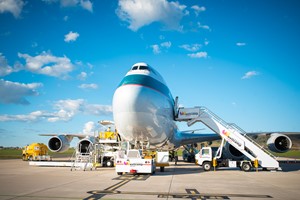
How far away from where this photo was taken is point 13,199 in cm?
666

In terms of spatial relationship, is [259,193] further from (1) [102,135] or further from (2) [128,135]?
(1) [102,135]

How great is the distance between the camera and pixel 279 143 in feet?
63.7

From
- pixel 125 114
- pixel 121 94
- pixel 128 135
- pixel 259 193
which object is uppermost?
pixel 121 94

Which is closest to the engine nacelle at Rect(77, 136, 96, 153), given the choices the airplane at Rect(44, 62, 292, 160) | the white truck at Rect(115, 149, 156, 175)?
the airplane at Rect(44, 62, 292, 160)

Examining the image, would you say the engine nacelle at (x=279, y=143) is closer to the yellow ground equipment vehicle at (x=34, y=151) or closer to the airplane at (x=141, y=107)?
the airplane at (x=141, y=107)

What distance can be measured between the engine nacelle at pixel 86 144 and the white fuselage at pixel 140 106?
6.42 meters

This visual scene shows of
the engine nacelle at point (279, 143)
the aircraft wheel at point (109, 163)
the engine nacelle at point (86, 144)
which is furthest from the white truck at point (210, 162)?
the engine nacelle at point (86, 144)

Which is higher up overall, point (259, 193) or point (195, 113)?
point (195, 113)

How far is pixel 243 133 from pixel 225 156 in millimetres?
3241

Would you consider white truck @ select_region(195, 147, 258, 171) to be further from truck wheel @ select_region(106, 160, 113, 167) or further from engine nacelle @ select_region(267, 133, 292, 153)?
truck wheel @ select_region(106, 160, 113, 167)

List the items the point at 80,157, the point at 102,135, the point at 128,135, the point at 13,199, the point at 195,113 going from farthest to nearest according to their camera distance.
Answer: the point at 102,135
the point at 80,157
the point at 195,113
the point at 128,135
the point at 13,199

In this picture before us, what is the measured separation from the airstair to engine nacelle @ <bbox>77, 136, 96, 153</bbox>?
7.17m

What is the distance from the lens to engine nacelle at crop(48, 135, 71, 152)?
875 inches

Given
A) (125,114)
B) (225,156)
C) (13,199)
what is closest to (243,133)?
(225,156)
